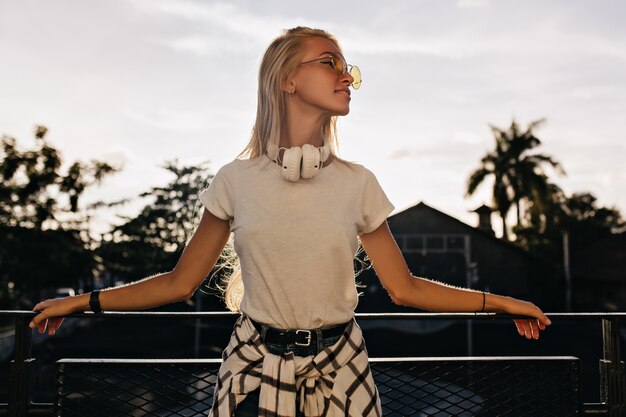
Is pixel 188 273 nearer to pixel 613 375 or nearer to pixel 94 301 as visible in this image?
pixel 94 301

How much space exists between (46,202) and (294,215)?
27.0m

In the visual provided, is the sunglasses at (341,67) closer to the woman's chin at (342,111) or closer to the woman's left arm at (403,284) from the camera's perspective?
the woman's chin at (342,111)

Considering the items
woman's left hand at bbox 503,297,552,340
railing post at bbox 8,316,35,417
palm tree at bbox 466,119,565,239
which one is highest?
palm tree at bbox 466,119,565,239

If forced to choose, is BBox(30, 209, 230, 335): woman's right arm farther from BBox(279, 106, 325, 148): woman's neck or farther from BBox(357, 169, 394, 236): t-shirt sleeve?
BBox(357, 169, 394, 236): t-shirt sleeve

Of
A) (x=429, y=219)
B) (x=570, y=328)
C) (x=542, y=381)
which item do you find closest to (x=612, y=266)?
(x=570, y=328)

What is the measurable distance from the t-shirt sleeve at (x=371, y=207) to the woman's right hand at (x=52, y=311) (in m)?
1.02

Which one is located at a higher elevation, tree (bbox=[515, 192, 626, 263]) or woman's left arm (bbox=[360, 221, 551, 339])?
tree (bbox=[515, 192, 626, 263])

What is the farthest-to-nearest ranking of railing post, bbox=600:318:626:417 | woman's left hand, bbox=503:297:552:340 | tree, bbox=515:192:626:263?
1. tree, bbox=515:192:626:263
2. railing post, bbox=600:318:626:417
3. woman's left hand, bbox=503:297:552:340

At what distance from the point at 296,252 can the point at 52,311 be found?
36.8 inches

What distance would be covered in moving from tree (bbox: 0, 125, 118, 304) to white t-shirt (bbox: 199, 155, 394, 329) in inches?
1024

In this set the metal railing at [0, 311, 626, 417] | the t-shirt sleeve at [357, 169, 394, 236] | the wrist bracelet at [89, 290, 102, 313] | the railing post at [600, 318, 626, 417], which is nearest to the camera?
the t-shirt sleeve at [357, 169, 394, 236]

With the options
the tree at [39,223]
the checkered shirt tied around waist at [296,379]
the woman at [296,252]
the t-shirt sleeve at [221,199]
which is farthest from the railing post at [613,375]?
the tree at [39,223]

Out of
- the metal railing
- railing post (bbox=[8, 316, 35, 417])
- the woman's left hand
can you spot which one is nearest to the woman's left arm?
the woman's left hand

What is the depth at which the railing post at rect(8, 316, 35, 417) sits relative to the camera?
260cm
